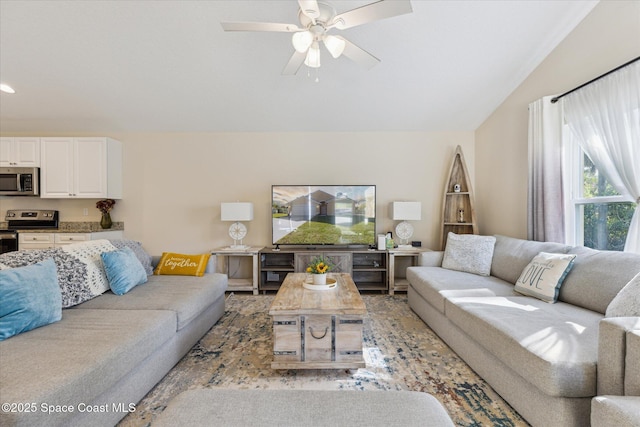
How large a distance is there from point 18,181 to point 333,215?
4.34m

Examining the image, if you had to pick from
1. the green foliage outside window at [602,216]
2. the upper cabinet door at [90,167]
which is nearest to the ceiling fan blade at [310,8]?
the green foliage outside window at [602,216]

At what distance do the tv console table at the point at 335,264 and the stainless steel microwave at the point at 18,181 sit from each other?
10.8 ft

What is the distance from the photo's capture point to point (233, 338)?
2588mm

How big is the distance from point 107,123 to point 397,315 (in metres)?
4.66

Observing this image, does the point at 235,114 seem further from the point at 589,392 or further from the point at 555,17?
the point at 589,392

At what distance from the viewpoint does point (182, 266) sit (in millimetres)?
3064

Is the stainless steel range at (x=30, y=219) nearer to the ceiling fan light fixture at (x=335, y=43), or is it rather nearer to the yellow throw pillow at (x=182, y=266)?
the yellow throw pillow at (x=182, y=266)

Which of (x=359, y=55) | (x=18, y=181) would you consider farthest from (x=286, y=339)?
(x=18, y=181)

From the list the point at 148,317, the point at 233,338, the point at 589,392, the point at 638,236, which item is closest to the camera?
the point at 589,392

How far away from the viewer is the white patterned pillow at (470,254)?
3.12 m

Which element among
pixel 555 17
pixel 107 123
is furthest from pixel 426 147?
pixel 107 123

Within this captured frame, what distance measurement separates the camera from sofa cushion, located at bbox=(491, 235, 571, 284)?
2.67 metres

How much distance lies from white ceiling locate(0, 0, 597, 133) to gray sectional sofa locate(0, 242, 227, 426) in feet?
7.88

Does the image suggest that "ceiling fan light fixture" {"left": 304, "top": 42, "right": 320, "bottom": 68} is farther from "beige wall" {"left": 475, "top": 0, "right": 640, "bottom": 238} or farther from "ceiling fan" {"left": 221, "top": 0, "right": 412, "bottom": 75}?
"beige wall" {"left": 475, "top": 0, "right": 640, "bottom": 238}
